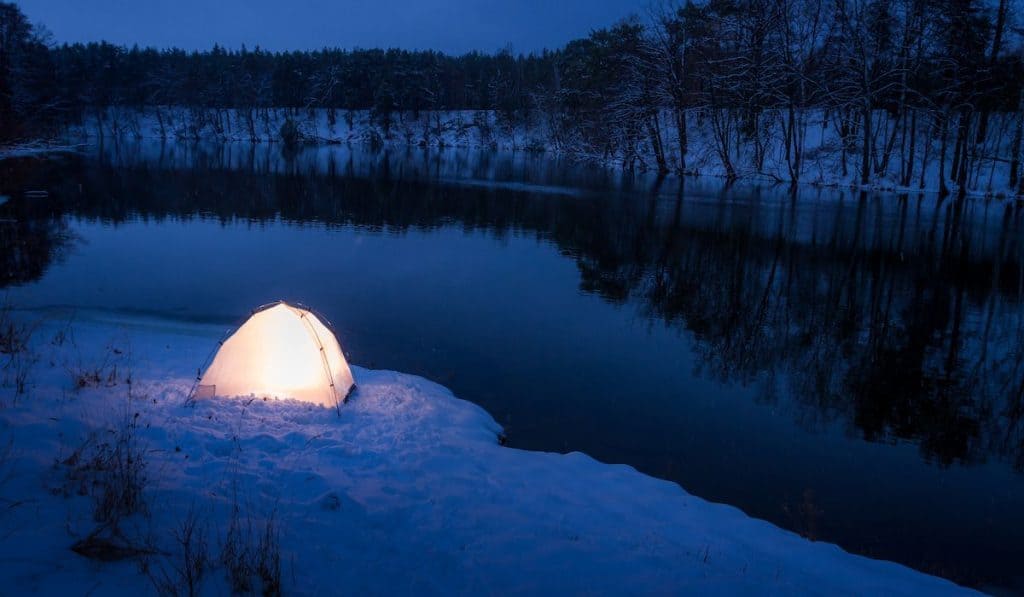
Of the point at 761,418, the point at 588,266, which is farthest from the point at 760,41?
the point at 761,418

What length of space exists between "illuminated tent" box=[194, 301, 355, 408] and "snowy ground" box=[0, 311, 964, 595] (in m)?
0.38

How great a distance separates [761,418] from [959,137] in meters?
42.0

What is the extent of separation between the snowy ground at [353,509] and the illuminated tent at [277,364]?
376 mm

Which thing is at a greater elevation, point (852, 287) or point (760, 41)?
point (760, 41)

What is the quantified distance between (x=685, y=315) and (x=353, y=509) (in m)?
11.1

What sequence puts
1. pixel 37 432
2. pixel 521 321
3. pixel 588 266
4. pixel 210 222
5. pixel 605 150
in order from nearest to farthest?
pixel 37 432 < pixel 521 321 < pixel 588 266 < pixel 210 222 < pixel 605 150

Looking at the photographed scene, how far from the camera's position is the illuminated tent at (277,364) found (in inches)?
348

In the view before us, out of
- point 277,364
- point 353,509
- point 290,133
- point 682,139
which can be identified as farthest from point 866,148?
point 290,133

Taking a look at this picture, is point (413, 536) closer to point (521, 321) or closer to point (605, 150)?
point (521, 321)

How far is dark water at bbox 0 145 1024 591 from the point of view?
8.38 meters

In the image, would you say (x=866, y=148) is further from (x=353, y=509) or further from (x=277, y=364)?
(x=353, y=509)

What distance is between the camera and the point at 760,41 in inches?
1919

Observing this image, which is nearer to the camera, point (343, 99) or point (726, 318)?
point (726, 318)

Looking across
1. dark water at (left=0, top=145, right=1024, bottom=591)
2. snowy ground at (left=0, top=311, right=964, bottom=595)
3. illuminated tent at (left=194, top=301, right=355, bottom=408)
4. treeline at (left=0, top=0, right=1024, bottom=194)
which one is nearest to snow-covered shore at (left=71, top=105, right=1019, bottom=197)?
treeline at (left=0, top=0, right=1024, bottom=194)
